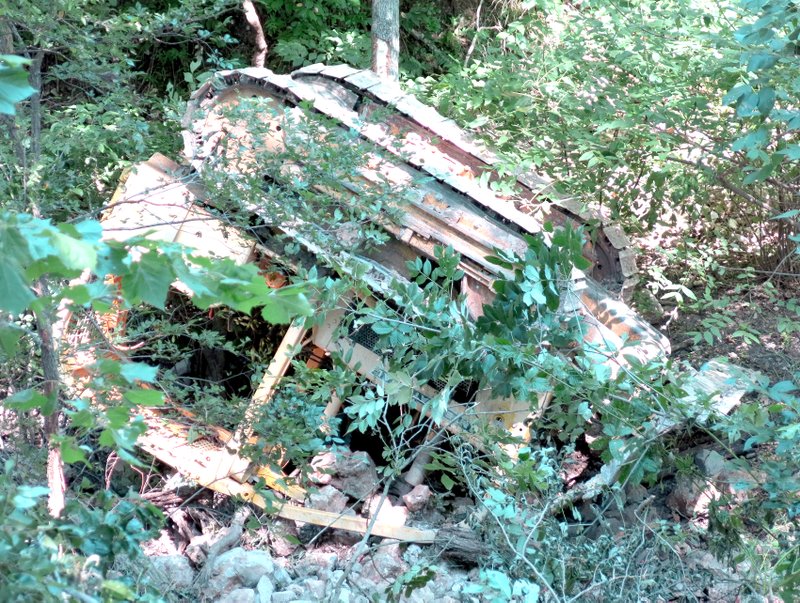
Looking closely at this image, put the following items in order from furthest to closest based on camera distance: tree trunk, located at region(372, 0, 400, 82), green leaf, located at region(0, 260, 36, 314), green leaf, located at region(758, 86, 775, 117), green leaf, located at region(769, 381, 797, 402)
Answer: tree trunk, located at region(372, 0, 400, 82), green leaf, located at region(758, 86, 775, 117), green leaf, located at region(769, 381, 797, 402), green leaf, located at region(0, 260, 36, 314)

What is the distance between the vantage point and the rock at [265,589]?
3.93m

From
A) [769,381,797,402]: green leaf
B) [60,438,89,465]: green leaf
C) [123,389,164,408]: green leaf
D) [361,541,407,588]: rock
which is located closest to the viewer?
[123,389,164,408]: green leaf

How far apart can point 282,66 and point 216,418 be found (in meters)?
5.09

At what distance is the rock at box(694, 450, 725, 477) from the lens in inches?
193

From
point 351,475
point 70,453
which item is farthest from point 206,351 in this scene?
point 70,453

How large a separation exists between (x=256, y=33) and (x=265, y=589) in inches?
227

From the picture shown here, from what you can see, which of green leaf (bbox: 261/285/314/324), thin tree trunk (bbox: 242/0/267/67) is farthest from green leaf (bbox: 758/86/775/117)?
thin tree trunk (bbox: 242/0/267/67)

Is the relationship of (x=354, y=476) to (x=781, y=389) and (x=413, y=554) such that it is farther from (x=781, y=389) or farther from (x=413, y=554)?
(x=781, y=389)

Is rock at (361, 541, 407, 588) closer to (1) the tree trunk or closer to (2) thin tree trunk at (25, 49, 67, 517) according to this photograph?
(2) thin tree trunk at (25, 49, 67, 517)

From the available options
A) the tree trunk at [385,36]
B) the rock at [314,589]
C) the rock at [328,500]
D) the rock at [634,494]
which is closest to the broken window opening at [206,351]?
the rock at [328,500]

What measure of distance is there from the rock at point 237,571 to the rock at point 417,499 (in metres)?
1.10

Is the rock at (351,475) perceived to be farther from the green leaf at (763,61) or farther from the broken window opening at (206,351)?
the green leaf at (763,61)

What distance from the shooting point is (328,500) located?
5.03m

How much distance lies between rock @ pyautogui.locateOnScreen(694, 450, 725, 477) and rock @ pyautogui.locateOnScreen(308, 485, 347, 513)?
6.98 feet
